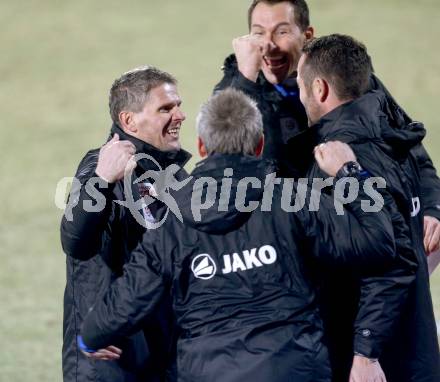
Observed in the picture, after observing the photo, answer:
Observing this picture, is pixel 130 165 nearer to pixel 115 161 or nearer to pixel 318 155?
pixel 115 161

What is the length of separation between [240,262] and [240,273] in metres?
0.04

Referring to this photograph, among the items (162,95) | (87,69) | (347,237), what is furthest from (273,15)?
(87,69)

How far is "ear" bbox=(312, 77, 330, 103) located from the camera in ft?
13.8

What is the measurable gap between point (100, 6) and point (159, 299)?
42.8ft

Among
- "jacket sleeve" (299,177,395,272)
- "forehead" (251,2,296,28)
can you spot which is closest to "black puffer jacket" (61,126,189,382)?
"jacket sleeve" (299,177,395,272)

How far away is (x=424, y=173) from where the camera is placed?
15.5 feet

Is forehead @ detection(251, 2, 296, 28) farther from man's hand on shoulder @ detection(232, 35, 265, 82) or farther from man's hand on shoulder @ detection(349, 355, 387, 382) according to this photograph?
man's hand on shoulder @ detection(349, 355, 387, 382)

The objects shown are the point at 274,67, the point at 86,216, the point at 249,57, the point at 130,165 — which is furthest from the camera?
the point at 274,67

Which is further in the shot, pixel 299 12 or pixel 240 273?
pixel 299 12

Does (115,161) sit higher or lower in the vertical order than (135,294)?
higher

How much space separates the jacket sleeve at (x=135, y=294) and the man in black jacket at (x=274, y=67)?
1340mm

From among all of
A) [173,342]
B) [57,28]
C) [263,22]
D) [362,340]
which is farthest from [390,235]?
[57,28]

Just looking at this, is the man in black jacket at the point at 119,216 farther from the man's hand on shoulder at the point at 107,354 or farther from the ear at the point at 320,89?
the ear at the point at 320,89

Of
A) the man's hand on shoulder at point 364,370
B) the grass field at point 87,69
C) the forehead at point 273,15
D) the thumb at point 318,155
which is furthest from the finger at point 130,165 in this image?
the grass field at point 87,69
